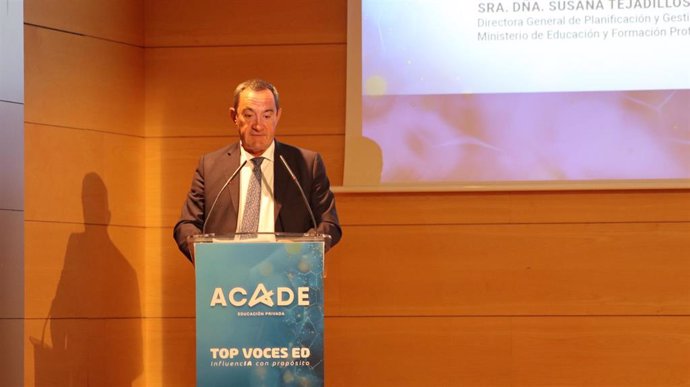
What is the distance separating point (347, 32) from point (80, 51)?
1217 mm

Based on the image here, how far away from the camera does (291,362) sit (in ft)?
8.78

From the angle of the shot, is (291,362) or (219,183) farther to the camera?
(219,183)

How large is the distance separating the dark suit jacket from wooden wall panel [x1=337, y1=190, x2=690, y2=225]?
119 cm

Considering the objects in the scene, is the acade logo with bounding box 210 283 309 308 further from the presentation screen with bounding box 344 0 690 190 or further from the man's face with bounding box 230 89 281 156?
the presentation screen with bounding box 344 0 690 190

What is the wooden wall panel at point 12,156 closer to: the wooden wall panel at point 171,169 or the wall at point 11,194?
the wall at point 11,194

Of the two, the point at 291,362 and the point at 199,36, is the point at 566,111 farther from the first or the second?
the point at 291,362

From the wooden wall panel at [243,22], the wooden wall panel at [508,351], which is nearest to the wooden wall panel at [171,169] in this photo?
the wooden wall panel at [243,22]

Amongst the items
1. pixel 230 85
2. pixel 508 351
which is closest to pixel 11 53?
pixel 230 85

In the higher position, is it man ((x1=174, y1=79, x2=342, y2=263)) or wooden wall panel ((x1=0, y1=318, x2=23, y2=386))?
man ((x1=174, y1=79, x2=342, y2=263))

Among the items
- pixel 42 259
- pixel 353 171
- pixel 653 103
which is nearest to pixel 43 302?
pixel 42 259

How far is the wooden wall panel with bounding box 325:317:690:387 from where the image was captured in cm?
448

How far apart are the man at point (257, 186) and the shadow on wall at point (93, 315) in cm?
113

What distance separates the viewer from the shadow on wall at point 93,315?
4.22m

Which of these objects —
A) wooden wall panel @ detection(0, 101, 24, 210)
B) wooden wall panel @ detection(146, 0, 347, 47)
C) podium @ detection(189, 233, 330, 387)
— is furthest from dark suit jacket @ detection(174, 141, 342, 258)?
wooden wall panel @ detection(146, 0, 347, 47)
